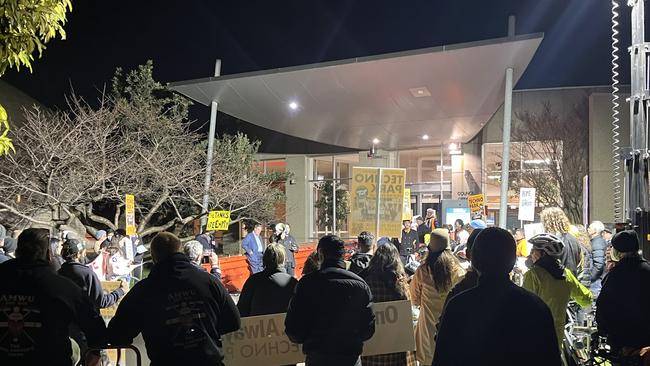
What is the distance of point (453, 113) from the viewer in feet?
75.9

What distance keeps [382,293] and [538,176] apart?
23866 millimetres

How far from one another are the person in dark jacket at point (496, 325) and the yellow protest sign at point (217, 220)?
14754 millimetres

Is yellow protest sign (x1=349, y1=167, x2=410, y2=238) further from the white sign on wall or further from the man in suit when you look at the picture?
the white sign on wall

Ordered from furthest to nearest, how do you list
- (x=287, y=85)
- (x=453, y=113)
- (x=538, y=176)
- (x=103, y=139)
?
(x=538, y=176) → (x=453, y=113) → (x=287, y=85) → (x=103, y=139)

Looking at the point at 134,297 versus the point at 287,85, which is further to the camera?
the point at 287,85

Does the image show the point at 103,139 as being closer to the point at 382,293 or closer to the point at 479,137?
the point at 382,293

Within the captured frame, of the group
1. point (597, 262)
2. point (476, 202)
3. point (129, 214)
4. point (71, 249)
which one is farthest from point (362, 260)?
point (476, 202)

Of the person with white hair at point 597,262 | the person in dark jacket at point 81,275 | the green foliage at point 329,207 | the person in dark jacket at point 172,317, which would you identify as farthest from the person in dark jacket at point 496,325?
the green foliage at point 329,207

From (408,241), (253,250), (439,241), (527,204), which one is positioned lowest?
(253,250)

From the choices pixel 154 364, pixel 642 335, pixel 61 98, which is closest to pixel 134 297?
pixel 154 364

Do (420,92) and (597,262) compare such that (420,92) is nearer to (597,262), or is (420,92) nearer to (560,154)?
(560,154)

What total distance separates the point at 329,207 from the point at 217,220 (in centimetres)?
1457

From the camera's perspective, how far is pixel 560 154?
27.1m

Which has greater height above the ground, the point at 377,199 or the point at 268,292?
the point at 377,199
